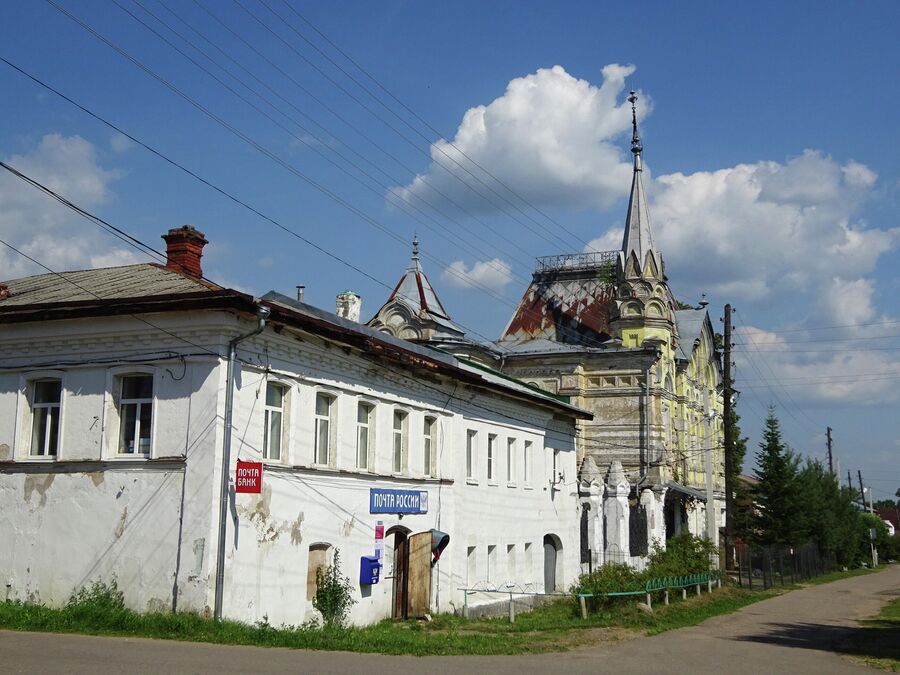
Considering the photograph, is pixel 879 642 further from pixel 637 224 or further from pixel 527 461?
pixel 637 224

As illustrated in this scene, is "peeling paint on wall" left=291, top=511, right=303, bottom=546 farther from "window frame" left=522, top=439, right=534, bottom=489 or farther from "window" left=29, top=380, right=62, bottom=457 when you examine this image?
"window frame" left=522, top=439, right=534, bottom=489

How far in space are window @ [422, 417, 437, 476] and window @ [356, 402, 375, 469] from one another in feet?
9.01

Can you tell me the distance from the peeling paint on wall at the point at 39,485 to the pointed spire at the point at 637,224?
116 feet

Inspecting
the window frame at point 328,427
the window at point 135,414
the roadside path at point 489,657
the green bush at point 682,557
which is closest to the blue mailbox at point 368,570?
the window frame at point 328,427

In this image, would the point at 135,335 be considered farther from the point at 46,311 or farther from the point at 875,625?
the point at 875,625

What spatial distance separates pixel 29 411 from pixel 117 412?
6.74 ft

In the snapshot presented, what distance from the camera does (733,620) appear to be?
23.8m

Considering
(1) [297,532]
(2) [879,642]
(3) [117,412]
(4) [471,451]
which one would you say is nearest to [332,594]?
(1) [297,532]

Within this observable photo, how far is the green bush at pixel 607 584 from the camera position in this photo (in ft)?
76.8

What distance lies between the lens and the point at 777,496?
4797 cm

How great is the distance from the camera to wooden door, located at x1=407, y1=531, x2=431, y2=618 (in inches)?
858

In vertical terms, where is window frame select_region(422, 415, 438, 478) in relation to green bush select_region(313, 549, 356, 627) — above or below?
above

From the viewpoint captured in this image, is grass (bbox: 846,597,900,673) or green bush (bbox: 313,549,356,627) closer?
grass (bbox: 846,597,900,673)

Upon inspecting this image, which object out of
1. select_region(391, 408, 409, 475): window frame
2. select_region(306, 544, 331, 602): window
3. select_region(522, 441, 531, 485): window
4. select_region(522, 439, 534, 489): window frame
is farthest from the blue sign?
select_region(522, 441, 531, 485): window
